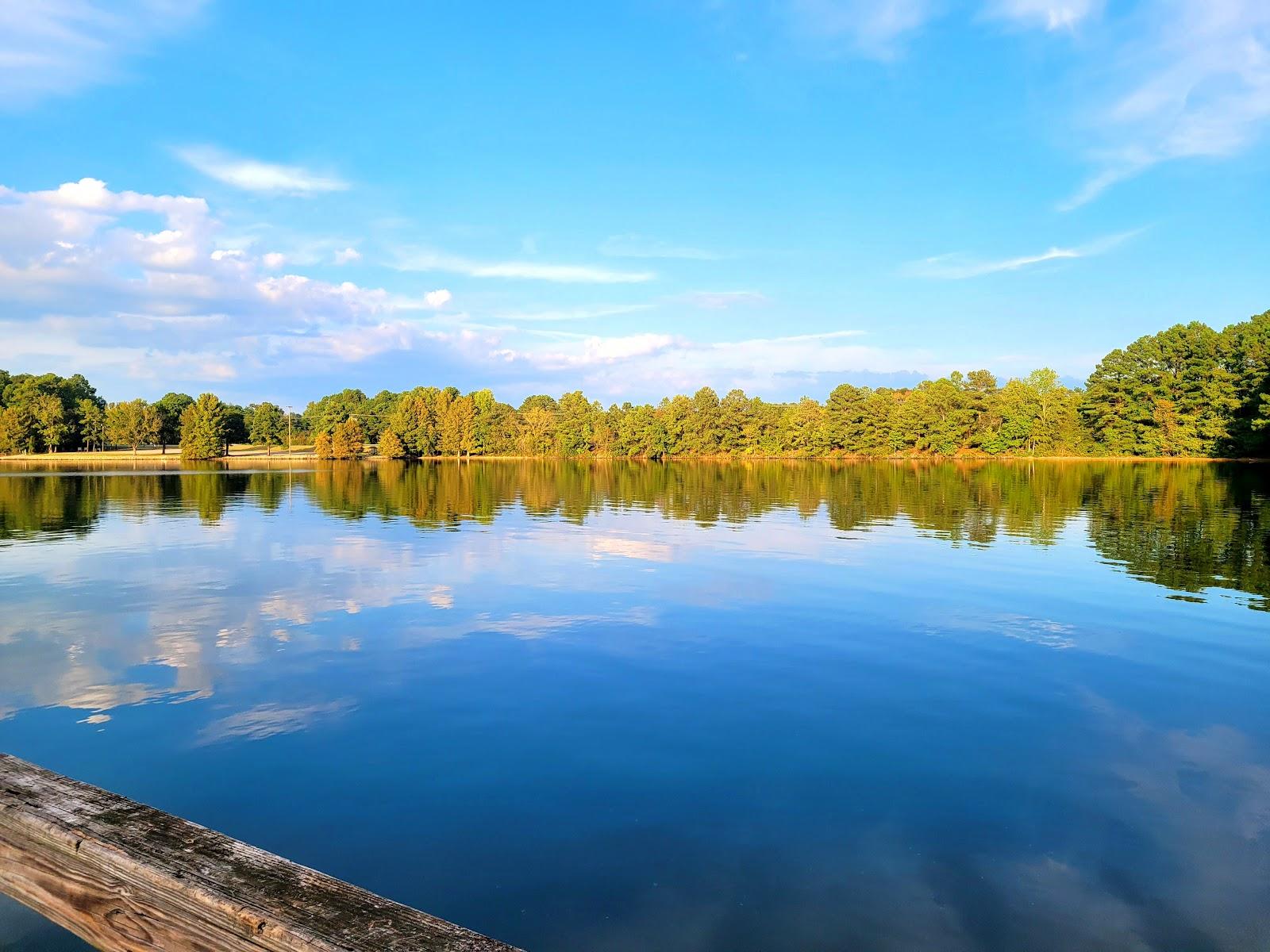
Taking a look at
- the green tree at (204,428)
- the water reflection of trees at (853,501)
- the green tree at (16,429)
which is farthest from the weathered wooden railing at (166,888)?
the green tree at (16,429)

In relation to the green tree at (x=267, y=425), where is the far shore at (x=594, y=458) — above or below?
below

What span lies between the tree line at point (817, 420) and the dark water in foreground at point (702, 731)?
86468 millimetres

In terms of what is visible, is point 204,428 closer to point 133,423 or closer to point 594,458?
point 133,423

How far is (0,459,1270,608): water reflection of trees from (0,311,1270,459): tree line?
19.7m

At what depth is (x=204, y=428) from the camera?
150 meters

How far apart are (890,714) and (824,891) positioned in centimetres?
421

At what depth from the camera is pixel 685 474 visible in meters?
83.7

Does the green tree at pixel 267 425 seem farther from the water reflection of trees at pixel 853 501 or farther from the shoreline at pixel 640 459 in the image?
the water reflection of trees at pixel 853 501

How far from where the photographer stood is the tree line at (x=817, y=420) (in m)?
94.1

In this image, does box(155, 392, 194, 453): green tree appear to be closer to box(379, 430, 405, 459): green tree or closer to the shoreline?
A: the shoreline

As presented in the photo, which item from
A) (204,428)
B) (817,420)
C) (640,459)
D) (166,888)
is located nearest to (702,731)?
(166,888)

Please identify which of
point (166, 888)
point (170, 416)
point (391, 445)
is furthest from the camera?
point (170, 416)

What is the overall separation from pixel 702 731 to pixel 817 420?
128m

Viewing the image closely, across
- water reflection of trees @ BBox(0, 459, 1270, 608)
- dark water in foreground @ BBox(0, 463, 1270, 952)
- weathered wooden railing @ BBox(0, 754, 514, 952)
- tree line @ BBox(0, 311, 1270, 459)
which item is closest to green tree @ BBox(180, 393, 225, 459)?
tree line @ BBox(0, 311, 1270, 459)
